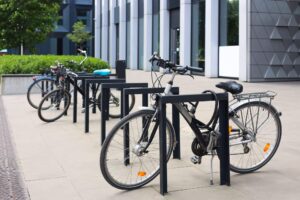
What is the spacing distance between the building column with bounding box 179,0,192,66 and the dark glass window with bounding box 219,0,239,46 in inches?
134

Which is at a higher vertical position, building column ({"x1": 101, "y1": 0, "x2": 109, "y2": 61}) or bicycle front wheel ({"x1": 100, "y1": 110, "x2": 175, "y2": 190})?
building column ({"x1": 101, "y1": 0, "x2": 109, "y2": 61})

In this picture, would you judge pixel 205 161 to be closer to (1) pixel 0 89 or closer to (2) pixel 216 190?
(2) pixel 216 190

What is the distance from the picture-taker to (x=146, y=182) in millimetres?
4605

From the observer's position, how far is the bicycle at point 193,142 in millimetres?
4461

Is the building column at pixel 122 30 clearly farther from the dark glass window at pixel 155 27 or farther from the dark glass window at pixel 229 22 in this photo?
the dark glass window at pixel 229 22

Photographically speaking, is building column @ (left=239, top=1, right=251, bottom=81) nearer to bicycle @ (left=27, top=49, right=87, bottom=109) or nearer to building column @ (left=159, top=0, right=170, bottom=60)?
building column @ (left=159, top=0, right=170, bottom=60)

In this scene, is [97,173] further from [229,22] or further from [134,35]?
[134,35]

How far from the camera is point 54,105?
908 cm

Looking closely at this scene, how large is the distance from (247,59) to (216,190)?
51.3 feet

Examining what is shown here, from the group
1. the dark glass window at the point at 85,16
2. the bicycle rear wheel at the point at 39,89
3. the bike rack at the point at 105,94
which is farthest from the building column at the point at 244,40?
the dark glass window at the point at 85,16

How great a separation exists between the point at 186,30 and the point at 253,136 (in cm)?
2072

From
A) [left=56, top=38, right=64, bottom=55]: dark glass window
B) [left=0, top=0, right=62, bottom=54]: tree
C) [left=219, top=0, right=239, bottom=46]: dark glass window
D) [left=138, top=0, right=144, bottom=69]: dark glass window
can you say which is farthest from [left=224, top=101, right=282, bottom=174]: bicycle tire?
[left=56, top=38, right=64, bottom=55]: dark glass window

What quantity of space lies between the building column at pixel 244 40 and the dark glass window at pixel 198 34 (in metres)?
4.19

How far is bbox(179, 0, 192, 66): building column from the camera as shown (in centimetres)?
2533
